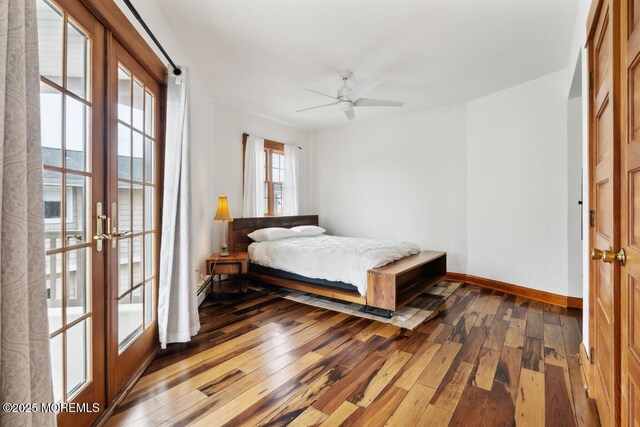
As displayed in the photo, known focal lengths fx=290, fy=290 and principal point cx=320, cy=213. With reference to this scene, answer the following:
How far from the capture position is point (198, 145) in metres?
3.37

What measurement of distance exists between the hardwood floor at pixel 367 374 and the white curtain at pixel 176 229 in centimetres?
26

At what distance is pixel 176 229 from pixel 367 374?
5.86ft

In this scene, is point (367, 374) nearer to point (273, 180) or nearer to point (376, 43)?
point (376, 43)

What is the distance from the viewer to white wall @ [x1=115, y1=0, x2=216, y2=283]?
7.71ft

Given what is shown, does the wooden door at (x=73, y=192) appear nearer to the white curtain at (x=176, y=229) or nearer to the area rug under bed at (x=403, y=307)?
the white curtain at (x=176, y=229)

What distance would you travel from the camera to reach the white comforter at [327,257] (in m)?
3.10

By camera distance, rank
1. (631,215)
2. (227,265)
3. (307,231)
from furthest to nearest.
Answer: (307,231) < (227,265) < (631,215)

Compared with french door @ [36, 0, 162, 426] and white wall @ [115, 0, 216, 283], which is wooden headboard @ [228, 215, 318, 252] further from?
french door @ [36, 0, 162, 426]

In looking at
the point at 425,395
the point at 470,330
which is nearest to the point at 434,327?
the point at 470,330

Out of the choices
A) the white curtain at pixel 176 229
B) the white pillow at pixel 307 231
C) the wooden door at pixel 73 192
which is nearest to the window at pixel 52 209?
the wooden door at pixel 73 192

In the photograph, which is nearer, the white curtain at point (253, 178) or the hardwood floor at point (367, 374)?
the hardwood floor at point (367, 374)

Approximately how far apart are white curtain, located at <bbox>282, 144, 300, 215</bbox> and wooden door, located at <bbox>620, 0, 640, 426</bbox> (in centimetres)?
468

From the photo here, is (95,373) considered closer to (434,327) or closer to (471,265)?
(434,327)

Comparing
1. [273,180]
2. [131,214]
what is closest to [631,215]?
[131,214]
